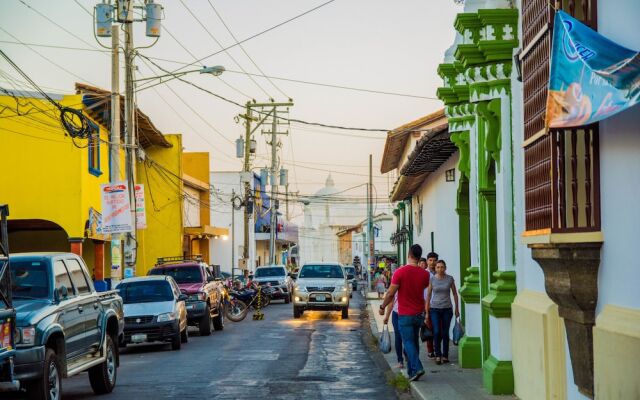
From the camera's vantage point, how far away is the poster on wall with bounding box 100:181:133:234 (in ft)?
77.2

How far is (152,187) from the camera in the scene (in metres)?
45.8

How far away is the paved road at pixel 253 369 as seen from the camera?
13562mm

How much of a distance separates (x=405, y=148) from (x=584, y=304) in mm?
40339

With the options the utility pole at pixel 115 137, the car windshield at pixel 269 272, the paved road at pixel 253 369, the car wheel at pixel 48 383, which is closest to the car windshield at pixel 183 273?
the paved road at pixel 253 369

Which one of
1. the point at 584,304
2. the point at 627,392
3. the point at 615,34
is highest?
the point at 615,34

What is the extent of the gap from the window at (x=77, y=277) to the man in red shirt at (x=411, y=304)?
4323 millimetres

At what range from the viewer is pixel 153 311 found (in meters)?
20.9

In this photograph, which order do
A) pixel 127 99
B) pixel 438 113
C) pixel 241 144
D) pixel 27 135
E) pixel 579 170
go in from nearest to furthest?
pixel 579 170 < pixel 127 99 < pixel 27 135 < pixel 438 113 < pixel 241 144

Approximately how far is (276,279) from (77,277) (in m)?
31.4

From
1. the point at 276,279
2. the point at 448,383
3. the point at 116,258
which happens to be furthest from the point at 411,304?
the point at 276,279

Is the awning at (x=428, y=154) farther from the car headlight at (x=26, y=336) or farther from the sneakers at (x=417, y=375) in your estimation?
the car headlight at (x=26, y=336)

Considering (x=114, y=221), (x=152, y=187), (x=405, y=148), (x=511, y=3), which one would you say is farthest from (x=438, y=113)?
(x=511, y=3)

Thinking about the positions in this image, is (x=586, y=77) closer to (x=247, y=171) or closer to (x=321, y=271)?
(x=321, y=271)

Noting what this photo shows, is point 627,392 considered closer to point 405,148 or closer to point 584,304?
point 584,304
